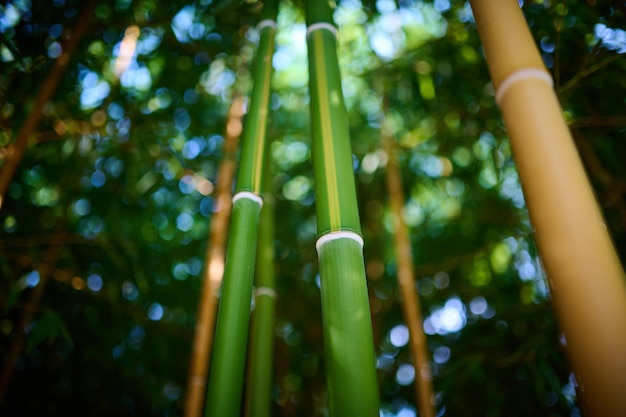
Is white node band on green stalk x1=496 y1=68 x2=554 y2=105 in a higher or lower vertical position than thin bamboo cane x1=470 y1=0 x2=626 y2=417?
higher

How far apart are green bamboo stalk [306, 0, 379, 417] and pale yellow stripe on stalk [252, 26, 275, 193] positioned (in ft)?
0.74

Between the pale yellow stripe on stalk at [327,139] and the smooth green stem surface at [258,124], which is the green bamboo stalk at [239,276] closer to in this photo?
the smooth green stem surface at [258,124]

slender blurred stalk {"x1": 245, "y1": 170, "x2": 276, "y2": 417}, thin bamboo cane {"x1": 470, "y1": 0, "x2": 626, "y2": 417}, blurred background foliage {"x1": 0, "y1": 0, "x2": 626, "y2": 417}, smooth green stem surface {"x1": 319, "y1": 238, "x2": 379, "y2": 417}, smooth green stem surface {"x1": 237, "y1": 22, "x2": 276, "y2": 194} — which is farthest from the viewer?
blurred background foliage {"x1": 0, "y1": 0, "x2": 626, "y2": 417}

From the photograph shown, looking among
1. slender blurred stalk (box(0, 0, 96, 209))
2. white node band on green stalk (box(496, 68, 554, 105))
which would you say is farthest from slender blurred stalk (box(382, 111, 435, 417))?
slender blurred stalk (box(0, 0, 96, 209))

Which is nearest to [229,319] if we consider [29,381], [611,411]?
[611,411]

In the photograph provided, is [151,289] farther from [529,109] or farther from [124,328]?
[529,109]

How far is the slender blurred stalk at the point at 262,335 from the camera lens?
5.86 ft

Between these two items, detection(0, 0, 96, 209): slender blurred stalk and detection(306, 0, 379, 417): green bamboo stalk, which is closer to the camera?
detection(306, 0, 379, 417): green bamboo stalk

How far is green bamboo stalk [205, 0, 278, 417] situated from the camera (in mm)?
1280

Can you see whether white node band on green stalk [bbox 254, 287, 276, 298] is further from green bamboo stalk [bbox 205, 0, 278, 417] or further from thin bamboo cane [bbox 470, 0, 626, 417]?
thin bamboo cane [bbox 470, 0, 626, 417]

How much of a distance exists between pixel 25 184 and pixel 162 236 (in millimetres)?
1019

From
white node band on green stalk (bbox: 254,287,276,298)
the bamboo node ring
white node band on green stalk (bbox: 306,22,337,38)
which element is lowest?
white node band on green stalk (bbox: 254,287,276,298)

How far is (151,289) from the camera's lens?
3.63 meters

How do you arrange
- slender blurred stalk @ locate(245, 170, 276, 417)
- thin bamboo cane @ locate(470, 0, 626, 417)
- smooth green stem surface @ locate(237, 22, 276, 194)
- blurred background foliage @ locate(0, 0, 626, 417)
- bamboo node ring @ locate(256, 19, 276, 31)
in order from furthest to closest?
blurred background foliage @ locate(0, 0, 626, 417) → bamboo node ring @ locate(256, 19, 276, 31) → slender blurred stalk @ locate(245, 170, 276, 417) → smooth green stem surface @ locate(237, 22, 276, 194) → thin bamboo cane @ locate(470, 0, 626, 417)
